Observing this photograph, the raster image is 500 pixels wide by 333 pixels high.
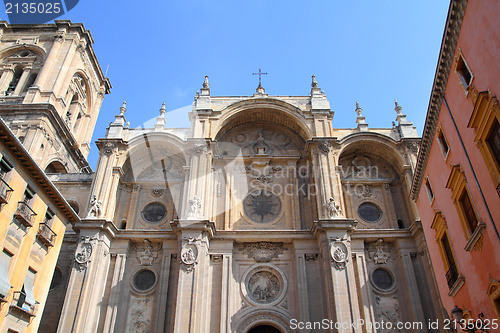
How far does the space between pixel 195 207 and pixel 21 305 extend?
9155 millimetres

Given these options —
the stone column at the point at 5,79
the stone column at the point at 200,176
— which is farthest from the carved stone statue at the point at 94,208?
the stone column at the point at 5,79

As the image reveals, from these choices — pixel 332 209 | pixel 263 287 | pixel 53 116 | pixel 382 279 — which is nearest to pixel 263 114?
pixel 332 209

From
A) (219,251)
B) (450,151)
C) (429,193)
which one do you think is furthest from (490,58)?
(219,251)

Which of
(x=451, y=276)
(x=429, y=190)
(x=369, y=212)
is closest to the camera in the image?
(x=451, y=276)

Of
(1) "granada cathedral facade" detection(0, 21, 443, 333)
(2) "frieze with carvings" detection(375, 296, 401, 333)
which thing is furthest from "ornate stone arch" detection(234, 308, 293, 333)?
(2) "frieze with carvings" detection(375, 296, 401, 333)

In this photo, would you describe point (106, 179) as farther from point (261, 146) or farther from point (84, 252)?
point (261, 146)

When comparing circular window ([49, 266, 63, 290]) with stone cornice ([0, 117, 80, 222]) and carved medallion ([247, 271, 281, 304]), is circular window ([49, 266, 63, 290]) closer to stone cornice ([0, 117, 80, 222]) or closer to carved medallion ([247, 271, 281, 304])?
stone cornice ([0, 117, 80, 222])

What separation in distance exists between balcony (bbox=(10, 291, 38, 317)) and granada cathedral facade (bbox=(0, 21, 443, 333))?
57 centimetres

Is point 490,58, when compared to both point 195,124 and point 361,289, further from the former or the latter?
point 195,124

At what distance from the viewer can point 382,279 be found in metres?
21.6

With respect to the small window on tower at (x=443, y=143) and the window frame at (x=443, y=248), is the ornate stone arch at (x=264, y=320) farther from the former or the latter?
the small window on tower at (x=443, y=143)

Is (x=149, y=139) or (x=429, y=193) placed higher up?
(x=149, y=139)

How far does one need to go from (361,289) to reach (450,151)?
9237 mm

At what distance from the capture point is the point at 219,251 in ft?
70.7
